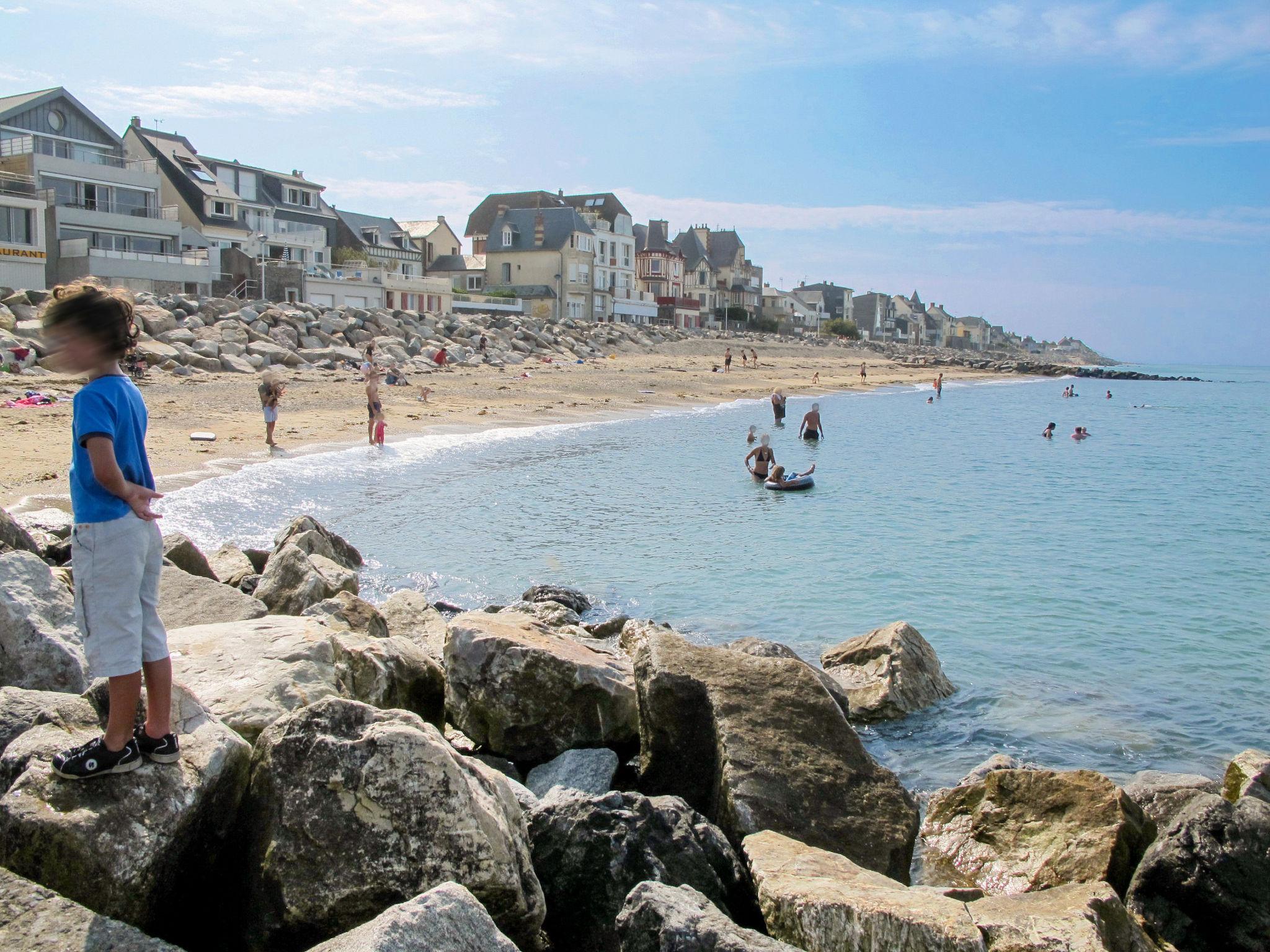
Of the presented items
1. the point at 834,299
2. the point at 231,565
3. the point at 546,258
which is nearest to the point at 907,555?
the point at 231,565

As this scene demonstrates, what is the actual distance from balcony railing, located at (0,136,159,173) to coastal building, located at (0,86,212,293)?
0.04 m

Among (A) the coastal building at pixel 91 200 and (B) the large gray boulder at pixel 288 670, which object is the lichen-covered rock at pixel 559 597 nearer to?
(B) the large gray boulder at pixel 288 670

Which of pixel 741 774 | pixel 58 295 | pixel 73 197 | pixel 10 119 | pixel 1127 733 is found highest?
pixel 10 119

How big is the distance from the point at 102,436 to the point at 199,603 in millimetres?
3814

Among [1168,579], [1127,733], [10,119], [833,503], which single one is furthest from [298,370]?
[1127,733]

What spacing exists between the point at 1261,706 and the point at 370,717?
8.54 meters

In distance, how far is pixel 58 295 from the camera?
12.3ft

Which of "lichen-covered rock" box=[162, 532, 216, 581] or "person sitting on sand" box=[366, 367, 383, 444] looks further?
"person sitting on sand" box=[366, 367, 383, 444]

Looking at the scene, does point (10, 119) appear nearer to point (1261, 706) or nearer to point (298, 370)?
point (298, 370)

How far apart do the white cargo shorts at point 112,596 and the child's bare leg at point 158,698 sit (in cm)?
4

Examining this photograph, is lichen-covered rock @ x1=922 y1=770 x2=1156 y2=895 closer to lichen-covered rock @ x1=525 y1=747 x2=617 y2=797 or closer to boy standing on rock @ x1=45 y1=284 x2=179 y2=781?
lichen-covered rock @ x1=525 y1=747 x2=617 y2=797

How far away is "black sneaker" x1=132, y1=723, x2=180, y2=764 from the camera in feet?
11.6

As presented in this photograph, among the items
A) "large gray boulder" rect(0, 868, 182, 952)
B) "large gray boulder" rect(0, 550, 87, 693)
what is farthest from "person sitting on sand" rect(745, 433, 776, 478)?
"large gray boulder" rect(0, 868, 182, 952)

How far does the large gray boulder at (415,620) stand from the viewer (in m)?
8.32
